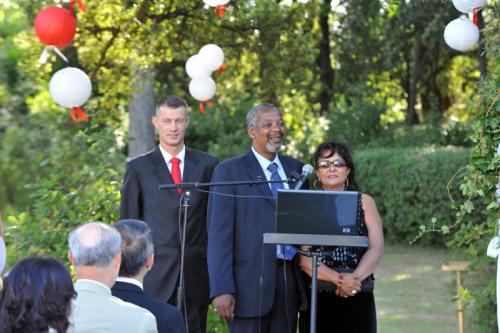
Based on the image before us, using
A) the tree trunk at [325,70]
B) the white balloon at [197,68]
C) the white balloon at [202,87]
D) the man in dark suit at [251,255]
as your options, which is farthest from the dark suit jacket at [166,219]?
the tree trunk at [325,70]

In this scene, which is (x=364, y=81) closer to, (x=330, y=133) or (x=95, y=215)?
(x=330, y=133)

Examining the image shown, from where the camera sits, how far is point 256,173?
593cm

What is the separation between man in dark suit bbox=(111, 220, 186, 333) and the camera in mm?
4023

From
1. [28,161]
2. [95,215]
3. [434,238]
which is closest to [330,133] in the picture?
[434,238]

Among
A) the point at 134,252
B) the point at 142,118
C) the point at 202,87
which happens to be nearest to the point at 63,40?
the point at 202,87

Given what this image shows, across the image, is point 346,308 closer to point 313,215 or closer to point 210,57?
point 313,215

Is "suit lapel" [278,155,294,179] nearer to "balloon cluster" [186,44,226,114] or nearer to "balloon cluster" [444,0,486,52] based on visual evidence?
"balloon cluster" [444,0,486,52]

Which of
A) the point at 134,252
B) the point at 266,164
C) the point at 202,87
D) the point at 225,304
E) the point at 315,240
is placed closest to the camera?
the point at 134,252

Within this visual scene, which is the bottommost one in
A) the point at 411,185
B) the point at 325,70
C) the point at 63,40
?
the point at 411,185

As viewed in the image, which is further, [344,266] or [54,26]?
[54,26]

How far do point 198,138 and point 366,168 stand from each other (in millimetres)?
3782

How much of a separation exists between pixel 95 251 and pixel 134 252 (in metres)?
0.28

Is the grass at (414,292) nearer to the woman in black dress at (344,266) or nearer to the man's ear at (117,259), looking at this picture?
the woman in black dress at (344,266)

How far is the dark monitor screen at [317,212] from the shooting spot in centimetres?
501
